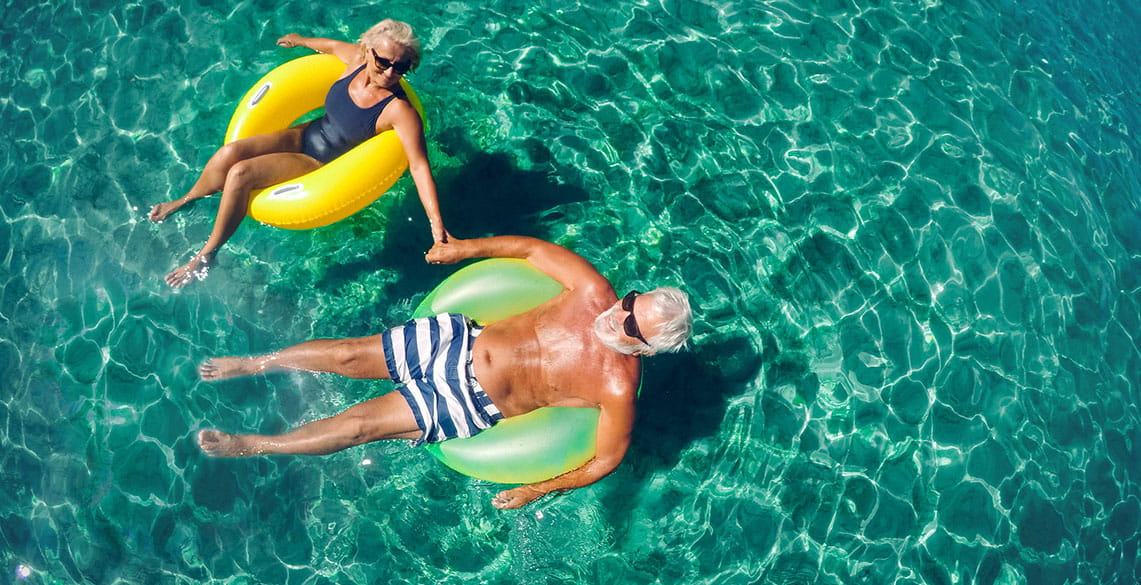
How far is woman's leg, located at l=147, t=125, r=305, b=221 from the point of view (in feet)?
14.9

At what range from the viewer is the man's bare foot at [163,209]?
4.88m

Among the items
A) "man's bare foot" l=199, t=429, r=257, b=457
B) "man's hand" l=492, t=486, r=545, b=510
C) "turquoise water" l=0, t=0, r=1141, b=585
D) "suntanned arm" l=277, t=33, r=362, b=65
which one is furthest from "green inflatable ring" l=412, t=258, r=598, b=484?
"suntanned arm" l=277, t=33, r=362, b=65

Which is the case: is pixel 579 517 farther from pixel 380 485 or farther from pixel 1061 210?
pixel 1061 210

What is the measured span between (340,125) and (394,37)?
0.78 m

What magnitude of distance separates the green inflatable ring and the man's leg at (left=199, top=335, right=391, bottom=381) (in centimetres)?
39

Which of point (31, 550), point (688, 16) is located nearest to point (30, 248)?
point (31, 550)

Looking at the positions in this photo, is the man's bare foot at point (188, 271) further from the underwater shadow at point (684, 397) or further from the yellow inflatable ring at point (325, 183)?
the underwater shadow at point (684, 397)

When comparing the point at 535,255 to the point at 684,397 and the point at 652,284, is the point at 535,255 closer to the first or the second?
the point at 652,284

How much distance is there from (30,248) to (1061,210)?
23.0 feet

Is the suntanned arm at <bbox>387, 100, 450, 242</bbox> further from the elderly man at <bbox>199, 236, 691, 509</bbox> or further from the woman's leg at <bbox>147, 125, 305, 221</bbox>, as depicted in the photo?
the woman's leg at <bbox>147, 125, 305, 221</bbox>

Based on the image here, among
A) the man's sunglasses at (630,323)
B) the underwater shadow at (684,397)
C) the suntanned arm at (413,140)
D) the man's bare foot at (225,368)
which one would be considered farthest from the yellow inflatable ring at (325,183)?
the underwater shadow at (684,397)

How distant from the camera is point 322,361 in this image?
418cm

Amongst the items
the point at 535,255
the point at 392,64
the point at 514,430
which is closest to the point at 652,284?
the point at 535,255

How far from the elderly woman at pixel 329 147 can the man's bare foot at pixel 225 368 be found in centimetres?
68
